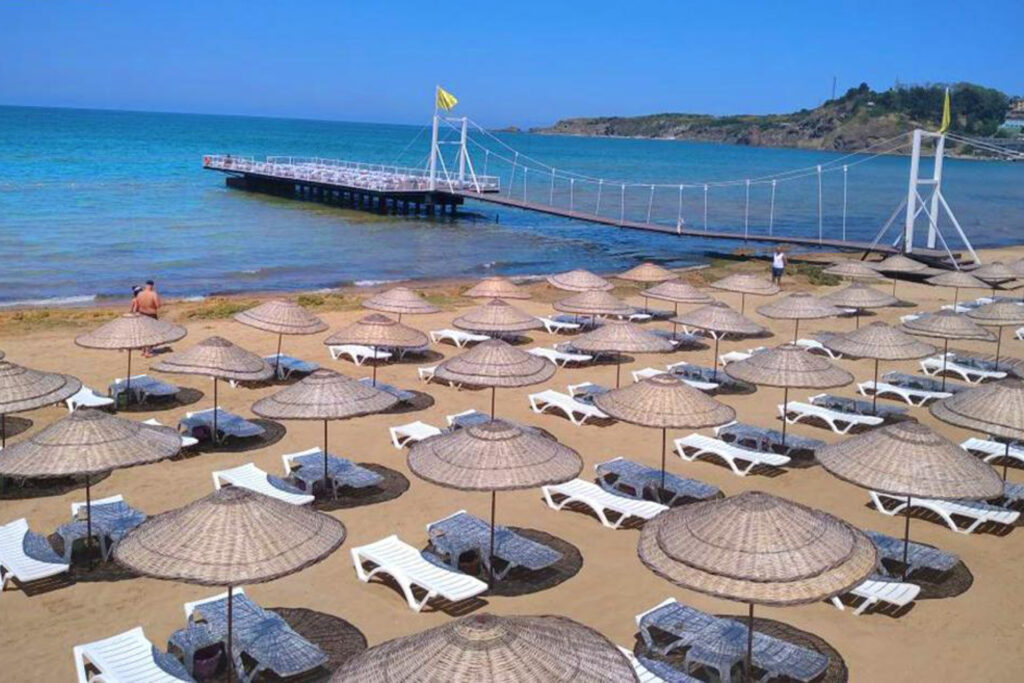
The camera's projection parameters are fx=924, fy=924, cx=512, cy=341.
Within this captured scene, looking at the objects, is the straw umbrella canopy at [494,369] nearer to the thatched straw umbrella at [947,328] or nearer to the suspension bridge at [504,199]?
the thatched straw umbrella at [947,328]

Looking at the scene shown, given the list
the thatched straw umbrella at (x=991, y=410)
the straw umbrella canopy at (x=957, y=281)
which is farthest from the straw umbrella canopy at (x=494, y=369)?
the straw umbrella canopy at (x=957, y=281)

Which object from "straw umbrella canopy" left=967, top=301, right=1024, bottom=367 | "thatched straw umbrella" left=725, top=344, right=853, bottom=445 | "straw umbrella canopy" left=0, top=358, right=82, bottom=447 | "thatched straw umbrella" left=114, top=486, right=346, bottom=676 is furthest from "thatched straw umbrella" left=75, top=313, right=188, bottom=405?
"straw umbrella canopy" left=967, top=301, right=1024, bottom=367

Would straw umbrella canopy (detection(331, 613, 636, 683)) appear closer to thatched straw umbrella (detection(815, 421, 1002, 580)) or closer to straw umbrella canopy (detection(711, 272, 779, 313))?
thatched straw umbrella (detection(815, 421, 1002, 580))

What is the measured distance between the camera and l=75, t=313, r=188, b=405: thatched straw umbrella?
11.6m

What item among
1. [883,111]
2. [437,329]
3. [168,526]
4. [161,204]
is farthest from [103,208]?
[883,111]

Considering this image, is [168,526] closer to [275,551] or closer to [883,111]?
[275,551]

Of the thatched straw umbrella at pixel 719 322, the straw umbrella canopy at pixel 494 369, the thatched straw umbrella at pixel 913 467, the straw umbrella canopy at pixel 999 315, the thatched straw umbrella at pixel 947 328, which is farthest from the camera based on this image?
the straw umbrella canopy at pixel 999 315

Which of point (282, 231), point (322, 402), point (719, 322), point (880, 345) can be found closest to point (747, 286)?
point (719, 322)

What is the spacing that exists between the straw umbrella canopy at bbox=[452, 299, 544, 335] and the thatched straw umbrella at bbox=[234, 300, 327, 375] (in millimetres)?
2377

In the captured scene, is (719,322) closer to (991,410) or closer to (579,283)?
(579,283)

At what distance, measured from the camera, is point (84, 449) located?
7402mm

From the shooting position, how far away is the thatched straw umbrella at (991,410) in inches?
353

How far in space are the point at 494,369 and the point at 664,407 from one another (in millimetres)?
2264

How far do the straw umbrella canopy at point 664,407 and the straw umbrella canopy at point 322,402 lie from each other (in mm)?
2401
